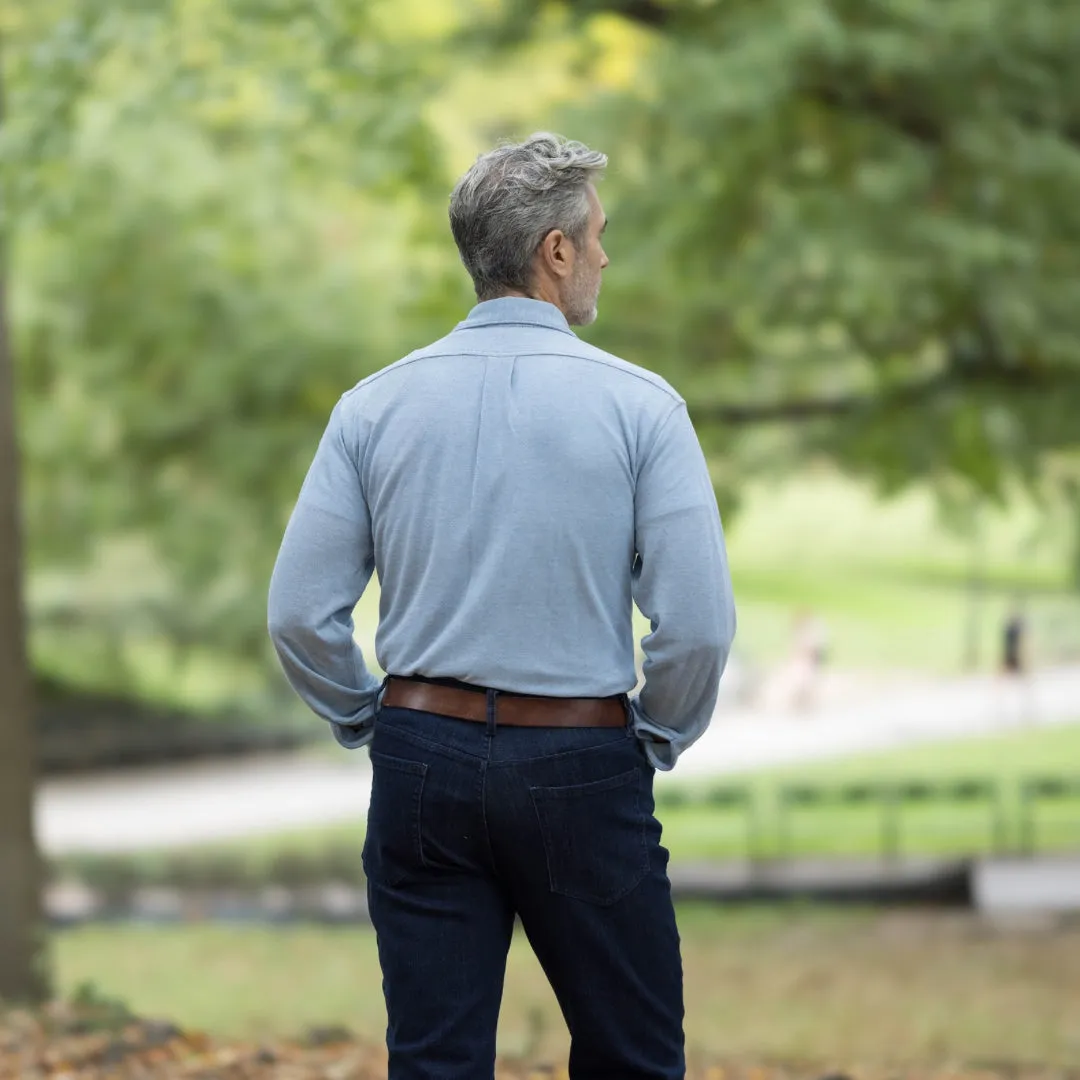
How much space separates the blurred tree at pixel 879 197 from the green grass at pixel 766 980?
265 cm

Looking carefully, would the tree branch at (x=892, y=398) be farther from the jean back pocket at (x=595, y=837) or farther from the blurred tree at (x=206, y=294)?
the jean back pocket at (x=595, y=837)

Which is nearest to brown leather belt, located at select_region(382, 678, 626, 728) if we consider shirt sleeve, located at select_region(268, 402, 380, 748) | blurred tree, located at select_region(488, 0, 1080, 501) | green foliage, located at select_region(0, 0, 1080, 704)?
shirt sleeve, located at select_region(268, 402, 380, 748)

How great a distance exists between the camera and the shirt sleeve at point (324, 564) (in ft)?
7.35

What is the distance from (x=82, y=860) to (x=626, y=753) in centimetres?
1303

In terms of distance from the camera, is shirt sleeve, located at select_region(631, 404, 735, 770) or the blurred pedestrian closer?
shirt sleeve, located at select_region(631, 404, 735, 770)

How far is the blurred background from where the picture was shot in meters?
6.08

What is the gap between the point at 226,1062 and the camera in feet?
13.0

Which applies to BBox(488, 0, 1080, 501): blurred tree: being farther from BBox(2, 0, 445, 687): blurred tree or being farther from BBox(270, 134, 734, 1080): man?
BBox(270, 134, 734, 1080): man

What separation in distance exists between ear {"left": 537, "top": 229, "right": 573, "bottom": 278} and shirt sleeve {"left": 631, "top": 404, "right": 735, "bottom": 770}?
0.25 metres

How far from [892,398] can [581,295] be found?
18.6 feet

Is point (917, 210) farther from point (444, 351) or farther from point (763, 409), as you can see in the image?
point (444, 351)

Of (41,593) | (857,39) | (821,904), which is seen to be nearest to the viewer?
(857,39)

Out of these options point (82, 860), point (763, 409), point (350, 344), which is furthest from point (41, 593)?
point (763, 409)

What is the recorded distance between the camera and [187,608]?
16312 millimetres
